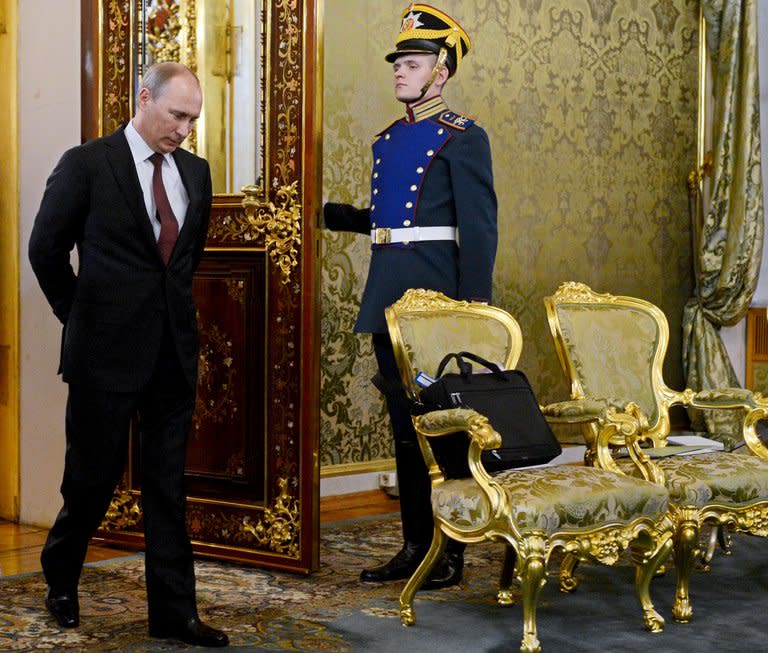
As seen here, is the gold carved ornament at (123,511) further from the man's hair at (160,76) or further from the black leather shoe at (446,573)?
the man's hair at (160,76)

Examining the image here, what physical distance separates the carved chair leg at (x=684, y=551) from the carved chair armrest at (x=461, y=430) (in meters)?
0.66

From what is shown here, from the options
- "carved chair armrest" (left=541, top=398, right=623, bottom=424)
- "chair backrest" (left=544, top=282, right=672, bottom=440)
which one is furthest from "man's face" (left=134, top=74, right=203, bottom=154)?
"chair backrest" (left=544, top=282, right=672, bottom=440)

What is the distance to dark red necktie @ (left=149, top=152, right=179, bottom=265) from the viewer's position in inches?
128

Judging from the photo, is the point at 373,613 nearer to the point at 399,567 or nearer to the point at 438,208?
the point at 399,567

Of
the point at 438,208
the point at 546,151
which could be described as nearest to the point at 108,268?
the point at 438,208

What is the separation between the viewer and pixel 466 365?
3.48m

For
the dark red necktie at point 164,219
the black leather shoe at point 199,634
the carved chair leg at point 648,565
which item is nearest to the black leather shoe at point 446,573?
the carved chair leg at point 648,565

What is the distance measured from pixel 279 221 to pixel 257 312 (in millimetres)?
323

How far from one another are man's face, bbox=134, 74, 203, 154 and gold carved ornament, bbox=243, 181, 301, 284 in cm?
87

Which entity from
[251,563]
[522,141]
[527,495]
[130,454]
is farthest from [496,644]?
[522,141]

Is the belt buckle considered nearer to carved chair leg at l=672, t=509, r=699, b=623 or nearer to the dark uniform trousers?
the dark uniform trousers

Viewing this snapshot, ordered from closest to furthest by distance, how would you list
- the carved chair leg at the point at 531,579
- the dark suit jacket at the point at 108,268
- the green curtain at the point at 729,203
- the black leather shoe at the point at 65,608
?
1. the carved chair leg at the point at 531,579
2. the dark suit jacket at the point at 108,268
3. the black leather shoe at the point at 65,608
4. the green curtain at the point at 729,203

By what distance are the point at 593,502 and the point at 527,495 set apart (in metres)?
0.18

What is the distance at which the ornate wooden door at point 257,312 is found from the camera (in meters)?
4.06
